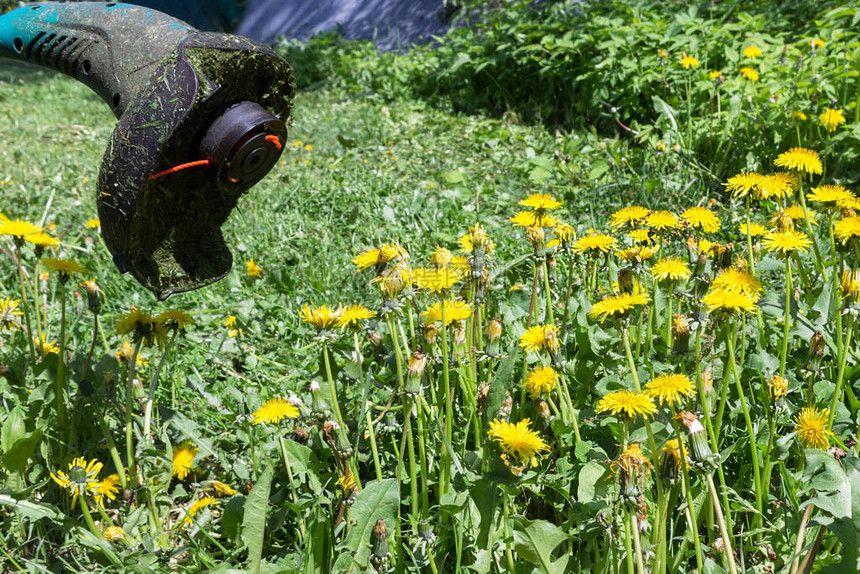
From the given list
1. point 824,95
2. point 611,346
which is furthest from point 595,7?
point 611,346

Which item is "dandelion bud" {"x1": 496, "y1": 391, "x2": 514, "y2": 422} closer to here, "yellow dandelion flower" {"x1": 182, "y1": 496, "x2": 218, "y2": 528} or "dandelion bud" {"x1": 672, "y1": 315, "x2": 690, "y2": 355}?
"dandelion bud" {"x1": 672, "y1": 315, "x2": 690, "y2": 355}

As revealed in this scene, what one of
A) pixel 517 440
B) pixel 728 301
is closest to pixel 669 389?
pixel 728 301

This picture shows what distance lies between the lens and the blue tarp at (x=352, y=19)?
27.7 ft

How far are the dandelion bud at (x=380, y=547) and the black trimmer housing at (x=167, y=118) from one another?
0.60 m

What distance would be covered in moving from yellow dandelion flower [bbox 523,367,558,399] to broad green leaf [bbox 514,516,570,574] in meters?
0.34

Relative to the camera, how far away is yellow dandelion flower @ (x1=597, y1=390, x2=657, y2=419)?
1.20 metres

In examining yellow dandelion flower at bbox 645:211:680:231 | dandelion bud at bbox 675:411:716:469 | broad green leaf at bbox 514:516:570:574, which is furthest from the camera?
yellow dandelion flower at bbox 645:211:680:231

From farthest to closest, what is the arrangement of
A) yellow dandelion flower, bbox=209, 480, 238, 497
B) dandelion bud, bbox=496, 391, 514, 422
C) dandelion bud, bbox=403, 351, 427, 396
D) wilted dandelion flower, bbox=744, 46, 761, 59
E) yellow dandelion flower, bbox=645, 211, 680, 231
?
wilted dandelion flower, bbox=744, 46, 761, 59
yellow dandelion flower, bbox=209, 480, 238, 497
yellow dandelion flower, bbox=645, 211, 680, 231
dandelion bud, bbox=496, 391, 514, 422
dandelion bud, bbox=403, 351, 427, 396

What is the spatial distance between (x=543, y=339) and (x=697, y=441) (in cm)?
37

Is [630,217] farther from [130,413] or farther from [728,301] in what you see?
[130,413]

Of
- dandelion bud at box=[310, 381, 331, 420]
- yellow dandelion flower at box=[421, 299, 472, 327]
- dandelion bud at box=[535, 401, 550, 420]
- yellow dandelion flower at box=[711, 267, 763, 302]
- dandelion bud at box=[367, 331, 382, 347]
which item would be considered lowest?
dandelion bud at box=[367, 331, 382, 347]

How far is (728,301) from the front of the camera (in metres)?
1.21

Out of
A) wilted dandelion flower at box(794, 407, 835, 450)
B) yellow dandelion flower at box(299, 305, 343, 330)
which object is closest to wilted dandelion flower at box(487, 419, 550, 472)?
yellow dandelion flower at box(299, 305, 343, 330)

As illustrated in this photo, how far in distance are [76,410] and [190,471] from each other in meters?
0.31
